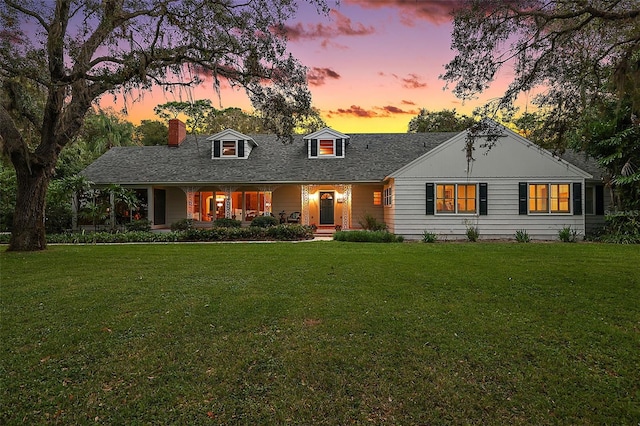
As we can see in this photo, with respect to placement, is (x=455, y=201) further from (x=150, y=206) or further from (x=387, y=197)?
(x=150, y=206)

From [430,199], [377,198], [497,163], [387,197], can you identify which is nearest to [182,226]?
[377,198]

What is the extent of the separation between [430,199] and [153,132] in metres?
26.9

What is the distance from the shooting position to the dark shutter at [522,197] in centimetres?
1435

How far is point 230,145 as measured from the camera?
1964cm

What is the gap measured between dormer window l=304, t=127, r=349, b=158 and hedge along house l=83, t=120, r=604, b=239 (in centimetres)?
5

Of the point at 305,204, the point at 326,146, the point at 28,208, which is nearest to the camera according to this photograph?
the point at 28,208

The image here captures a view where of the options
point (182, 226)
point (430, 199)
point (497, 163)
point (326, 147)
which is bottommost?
point (182, 226)

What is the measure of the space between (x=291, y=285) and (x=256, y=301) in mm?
1051

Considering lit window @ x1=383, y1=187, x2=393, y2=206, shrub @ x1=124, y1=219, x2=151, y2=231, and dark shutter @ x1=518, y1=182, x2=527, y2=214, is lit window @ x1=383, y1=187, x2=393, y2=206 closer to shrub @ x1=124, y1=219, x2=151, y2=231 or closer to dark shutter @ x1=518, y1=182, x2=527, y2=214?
dark shutter @ x1=518, y1=182, x2=527, y2=214

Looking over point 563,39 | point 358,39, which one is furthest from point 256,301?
point 358,39

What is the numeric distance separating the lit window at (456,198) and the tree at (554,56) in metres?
6.66

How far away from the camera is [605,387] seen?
3160mm

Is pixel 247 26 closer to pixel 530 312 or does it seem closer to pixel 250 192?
pixel 530 312

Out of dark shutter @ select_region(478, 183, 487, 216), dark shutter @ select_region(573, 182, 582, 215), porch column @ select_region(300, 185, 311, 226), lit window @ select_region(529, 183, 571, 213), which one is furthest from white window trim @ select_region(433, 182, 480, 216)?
porch column @ select_region(300, 185, 311, 226)
